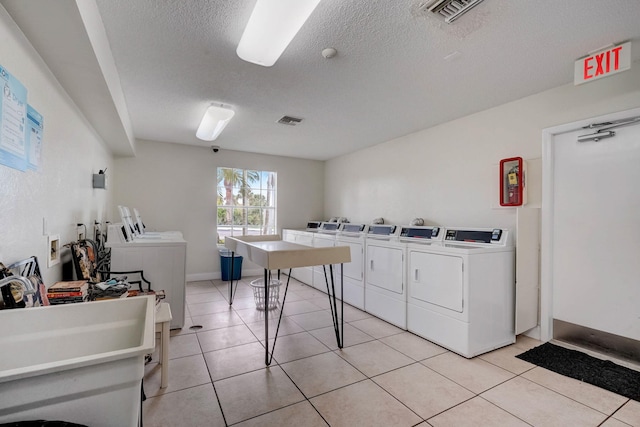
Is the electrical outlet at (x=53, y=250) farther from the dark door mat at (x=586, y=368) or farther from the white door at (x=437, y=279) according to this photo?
the dark door mat at (x=586, y=368)

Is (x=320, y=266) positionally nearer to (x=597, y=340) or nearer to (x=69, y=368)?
(x=597, y=340)

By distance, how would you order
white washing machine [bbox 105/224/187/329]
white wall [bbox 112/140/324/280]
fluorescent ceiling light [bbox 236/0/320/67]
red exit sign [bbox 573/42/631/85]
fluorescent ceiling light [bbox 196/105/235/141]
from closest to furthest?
fluorescent ceiling light [bbox 236/0/320/67] < red exit sign [bbox 573/42/631/85] < white washing machine [bbox 105/224/187/329] < fluorescent ceiling light [bbox 196/105/235/141] < white wall [bbox 112/140/324/280]

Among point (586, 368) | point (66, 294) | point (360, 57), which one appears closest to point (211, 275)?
point (66, 294)

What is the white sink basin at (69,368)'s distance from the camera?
2.37ft

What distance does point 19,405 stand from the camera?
0.72 m

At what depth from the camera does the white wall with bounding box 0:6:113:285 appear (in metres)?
1.46

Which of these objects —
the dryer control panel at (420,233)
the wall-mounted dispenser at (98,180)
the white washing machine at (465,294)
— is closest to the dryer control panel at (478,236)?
the white washing machine at (465,294)

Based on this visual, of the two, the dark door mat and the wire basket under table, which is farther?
the wire basket under table

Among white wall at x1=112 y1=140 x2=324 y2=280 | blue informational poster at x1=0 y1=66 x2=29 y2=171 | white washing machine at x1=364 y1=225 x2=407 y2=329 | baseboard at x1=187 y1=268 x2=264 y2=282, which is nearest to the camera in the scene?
blue informational poster at x1=0 y1=66 x2=29 y2=171

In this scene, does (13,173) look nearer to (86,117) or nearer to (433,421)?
(86,117)

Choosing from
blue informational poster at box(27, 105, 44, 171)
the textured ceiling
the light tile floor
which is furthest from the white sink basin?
the textured ceiling

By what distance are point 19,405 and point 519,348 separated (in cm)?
341

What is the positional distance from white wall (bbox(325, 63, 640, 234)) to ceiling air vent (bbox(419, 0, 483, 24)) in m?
1.75

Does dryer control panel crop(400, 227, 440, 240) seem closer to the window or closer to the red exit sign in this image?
the red exit sign
